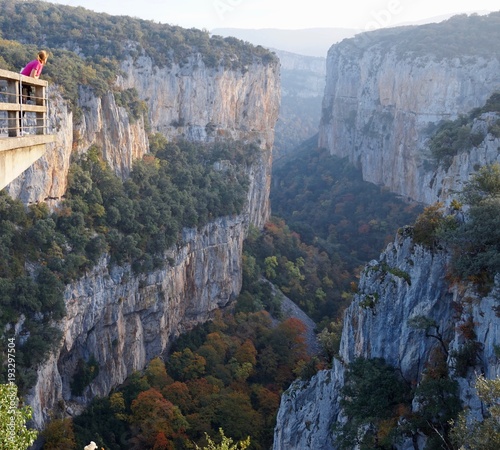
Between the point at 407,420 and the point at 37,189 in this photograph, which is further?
the point at 37,189

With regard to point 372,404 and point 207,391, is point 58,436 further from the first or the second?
point 372,404

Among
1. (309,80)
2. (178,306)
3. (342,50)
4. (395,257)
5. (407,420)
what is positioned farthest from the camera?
(309,80)

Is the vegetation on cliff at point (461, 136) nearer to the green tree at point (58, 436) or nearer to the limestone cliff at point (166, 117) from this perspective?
the limestone cliff at point (166, 117)

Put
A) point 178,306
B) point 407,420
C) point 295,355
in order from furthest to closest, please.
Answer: point 178,306 < point 295,355 < point 407,420

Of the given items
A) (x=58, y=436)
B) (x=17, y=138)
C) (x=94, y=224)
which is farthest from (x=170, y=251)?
(x=17, y=138)

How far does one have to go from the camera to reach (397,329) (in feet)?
56.0

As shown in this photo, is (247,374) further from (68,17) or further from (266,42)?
(266,42)

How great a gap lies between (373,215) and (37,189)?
44334 mm

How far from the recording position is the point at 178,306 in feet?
129

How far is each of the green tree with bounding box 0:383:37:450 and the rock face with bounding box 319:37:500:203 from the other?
4391cm

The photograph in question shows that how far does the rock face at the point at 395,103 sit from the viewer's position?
196 feet

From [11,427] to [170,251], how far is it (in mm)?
28896

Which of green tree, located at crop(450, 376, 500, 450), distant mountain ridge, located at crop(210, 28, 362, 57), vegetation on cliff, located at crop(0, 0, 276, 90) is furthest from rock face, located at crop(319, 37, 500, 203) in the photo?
distant mountain ridge, located at crop(210, 28, 362, 57)

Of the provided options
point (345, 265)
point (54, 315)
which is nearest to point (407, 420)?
point (54, 315)
